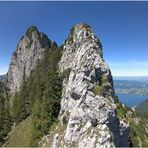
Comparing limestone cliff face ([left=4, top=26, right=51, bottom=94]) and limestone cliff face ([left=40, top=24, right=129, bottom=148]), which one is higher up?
limestone cliff face ([left=4, top=26, right=51, bottom=94])

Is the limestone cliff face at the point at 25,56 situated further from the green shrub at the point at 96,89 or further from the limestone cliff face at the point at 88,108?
the green shrub at the point at 96,89

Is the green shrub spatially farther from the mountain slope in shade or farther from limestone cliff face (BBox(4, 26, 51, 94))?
limestone cliff face (BBox(4, 26, 51, 94))

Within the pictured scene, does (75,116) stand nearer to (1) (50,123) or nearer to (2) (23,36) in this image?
(1) (50,123)

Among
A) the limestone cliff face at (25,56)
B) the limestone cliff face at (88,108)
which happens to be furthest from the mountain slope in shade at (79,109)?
the limestone cliff face at (25,56)

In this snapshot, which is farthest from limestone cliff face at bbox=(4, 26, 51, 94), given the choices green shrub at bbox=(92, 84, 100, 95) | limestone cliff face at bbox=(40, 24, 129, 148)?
green shrub at bbox=(92, 84, 100, 95)

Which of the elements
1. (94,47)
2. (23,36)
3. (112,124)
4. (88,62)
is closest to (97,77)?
(88,62)
